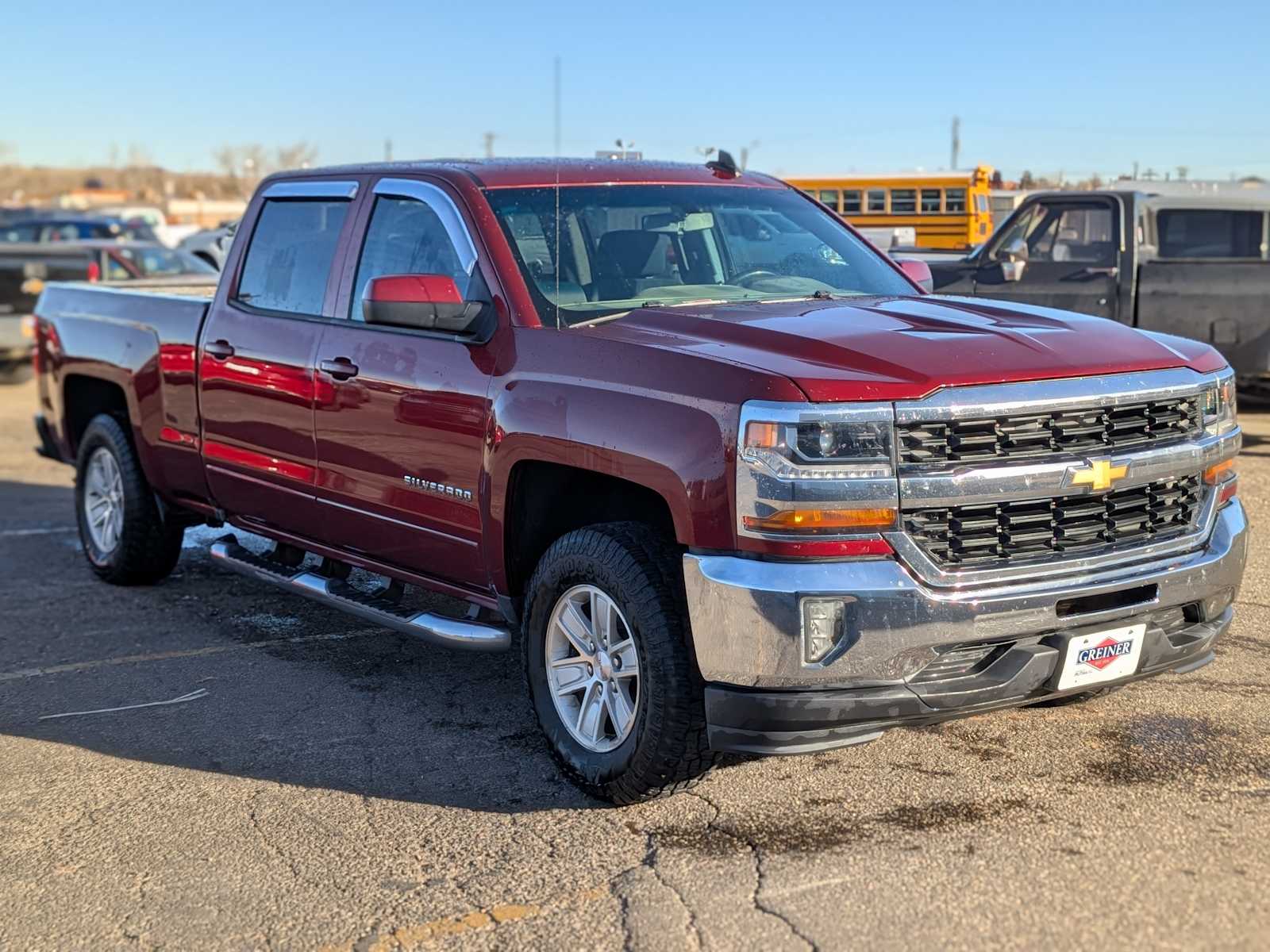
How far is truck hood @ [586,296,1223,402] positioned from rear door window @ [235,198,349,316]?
1.65 metres

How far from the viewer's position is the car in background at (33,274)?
671 inches

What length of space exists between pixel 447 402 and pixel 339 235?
123cm

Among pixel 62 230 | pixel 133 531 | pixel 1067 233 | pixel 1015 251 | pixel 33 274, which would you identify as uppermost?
pixel 62 230

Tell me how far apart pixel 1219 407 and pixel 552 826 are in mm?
2400

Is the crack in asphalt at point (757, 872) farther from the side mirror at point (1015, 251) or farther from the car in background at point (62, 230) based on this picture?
the car in background at point (62, 230)

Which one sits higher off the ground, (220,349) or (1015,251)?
(1015,251)

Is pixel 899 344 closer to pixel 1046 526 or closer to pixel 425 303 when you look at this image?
pixel 1046 526

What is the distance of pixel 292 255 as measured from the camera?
6.24 meters

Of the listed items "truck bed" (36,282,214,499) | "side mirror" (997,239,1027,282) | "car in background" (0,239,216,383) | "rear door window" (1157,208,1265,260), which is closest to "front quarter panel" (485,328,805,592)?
"truck bed" (36,282,214,499)

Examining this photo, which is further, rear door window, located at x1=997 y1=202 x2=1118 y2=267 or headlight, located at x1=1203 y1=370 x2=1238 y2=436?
rear door window, located at x1=997 y1=202 x2=1118 y2=267

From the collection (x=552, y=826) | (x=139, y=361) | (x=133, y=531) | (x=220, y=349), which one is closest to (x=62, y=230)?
(x=133, y=531)

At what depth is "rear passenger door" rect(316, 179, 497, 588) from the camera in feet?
16.4

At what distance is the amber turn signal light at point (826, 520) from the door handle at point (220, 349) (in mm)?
3238

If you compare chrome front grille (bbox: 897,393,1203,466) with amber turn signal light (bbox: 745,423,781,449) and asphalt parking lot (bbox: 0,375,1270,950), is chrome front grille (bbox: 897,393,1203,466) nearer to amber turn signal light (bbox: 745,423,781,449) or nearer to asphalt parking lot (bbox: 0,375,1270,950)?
amber turn signal light (bbox: 745,423,781,449)
